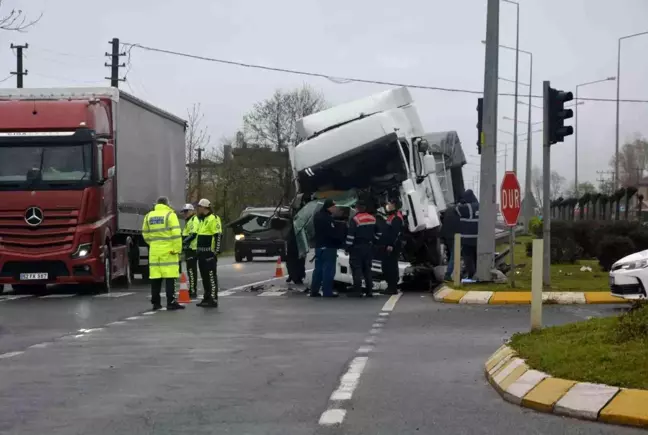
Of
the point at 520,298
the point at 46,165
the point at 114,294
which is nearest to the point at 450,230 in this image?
the point at 520,298

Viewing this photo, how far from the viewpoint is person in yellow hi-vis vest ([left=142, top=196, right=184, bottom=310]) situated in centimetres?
1727

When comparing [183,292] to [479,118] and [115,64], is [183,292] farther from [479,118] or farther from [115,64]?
[115,64]

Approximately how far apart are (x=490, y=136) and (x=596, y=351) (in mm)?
12177

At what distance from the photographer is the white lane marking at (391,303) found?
1733 centimetres

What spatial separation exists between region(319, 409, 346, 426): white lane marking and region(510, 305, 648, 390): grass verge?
1.75m

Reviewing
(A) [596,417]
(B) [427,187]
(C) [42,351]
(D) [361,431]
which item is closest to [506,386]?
(A) [596,417]

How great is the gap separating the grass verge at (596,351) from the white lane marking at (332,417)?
1.75 metres

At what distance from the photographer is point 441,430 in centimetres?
734

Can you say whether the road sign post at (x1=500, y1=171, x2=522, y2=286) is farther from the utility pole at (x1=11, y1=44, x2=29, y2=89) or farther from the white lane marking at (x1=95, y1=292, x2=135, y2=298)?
the utility pole at (x1=11, y1=44, x2=29, y2=89)

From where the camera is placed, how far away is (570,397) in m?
7.88

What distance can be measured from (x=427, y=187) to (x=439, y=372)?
1239 centimetres

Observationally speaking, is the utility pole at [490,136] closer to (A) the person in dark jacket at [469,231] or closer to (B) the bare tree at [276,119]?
(A) the person in dark jacket at [469,231]

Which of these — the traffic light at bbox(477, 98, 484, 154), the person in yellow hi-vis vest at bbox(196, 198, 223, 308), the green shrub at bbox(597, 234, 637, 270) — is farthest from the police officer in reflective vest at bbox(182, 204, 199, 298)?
the green shrub at bbox(597, 234, 637, 270)

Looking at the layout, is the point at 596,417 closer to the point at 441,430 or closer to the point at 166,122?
the point at 441,430
